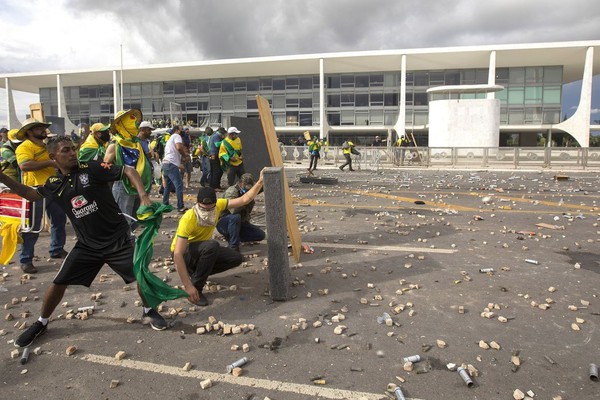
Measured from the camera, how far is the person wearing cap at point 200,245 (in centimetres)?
407

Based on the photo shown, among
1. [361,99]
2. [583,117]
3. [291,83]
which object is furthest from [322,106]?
[583,117]

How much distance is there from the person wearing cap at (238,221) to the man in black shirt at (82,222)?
1.91 meters

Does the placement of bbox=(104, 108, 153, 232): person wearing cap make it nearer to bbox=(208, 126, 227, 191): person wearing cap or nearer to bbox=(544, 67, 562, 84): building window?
bbox=(208, 126, 227, 191): person wearing cap

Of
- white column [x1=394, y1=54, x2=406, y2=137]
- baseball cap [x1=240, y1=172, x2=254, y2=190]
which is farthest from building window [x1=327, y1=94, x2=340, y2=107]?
baseball cap [x1=240, y1=172, x2=254, y2=190]

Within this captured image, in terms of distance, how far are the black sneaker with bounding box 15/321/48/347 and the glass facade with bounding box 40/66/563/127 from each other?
39391 mm

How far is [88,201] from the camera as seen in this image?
11.9ft

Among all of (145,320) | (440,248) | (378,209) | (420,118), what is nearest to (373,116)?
(420,118)

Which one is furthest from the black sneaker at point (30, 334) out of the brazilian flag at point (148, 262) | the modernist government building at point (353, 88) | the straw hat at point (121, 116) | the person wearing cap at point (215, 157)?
the modernist government building at point (353, 88)

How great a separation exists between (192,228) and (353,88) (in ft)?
144

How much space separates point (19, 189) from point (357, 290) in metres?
3.43

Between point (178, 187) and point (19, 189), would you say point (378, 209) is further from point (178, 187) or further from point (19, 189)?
point (19, 189)

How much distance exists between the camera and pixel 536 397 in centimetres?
271

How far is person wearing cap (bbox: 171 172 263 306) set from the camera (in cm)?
407

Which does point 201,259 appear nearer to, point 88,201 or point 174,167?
point 88,201
